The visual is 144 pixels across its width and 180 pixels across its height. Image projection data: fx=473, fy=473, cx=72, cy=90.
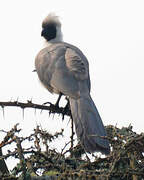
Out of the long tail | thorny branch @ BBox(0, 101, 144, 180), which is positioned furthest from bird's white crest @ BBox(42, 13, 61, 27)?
thorny branch @ BBox(0, 101, 144, 180)

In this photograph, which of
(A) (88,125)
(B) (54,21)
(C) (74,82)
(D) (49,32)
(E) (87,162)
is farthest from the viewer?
(B) (54,21)

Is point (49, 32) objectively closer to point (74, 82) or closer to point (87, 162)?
point (74, 82)

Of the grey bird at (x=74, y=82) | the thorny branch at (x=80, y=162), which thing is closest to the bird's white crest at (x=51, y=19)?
the grey bird at (x=74, y=82)

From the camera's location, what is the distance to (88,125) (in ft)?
17.4

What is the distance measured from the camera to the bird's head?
8546 mm

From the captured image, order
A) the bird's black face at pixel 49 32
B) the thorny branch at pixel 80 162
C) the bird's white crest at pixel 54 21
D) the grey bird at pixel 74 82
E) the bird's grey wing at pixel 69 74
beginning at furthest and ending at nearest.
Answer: the bird's white crest at pixel 54 21, the bird's black face at pixel 49 32, the bird's grey wing at pixel 69 74, the grey bird at pixel 74 82, the thorny branch at pixel 80 162

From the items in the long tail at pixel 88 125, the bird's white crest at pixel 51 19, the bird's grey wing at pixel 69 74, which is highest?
the bird's white crest at pixel 51 19

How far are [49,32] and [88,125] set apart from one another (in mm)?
3629

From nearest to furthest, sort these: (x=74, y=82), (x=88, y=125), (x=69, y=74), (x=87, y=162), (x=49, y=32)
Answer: (x=87, y=162), (x=88, y=125), (x=74, y=82), (x=69, y=74), (x=49, y=32)

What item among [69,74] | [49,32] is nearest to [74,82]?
[69,74]

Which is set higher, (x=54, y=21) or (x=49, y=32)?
→ (x=54, y=21)

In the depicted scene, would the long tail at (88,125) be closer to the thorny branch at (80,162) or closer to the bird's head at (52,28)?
the thorny branch at (80,162)

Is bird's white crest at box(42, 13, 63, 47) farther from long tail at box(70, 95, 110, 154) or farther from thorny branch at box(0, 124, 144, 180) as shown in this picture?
thorny branch at box(0, 124, 144, 180)

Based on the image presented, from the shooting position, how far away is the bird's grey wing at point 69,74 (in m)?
6.29
